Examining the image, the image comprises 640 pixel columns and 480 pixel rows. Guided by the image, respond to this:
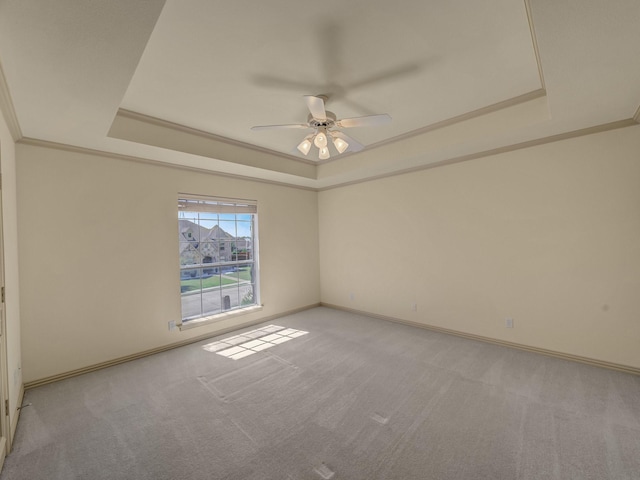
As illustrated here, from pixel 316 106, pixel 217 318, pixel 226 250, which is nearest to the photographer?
pixel 316 106

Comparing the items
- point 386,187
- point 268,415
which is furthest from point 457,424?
point 386,187

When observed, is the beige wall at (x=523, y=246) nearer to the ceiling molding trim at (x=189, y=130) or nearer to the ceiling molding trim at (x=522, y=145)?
the ceiling molding trim at (x=522, y=145)

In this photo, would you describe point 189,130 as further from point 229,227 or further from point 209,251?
point 209,251

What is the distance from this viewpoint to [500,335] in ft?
11.2

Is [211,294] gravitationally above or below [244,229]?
below

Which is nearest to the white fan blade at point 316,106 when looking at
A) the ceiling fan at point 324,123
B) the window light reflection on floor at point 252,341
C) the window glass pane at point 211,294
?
the ceiling fan at point 324,123

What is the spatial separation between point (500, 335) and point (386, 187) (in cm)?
262

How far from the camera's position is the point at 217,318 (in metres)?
4.00

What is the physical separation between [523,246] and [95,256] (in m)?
4.93

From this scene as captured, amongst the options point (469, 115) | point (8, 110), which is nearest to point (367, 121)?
point (469, 115)

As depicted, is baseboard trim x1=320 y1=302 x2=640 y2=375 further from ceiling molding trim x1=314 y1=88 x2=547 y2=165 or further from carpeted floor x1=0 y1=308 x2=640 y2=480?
ceiling molding trim x1=314 y1=88 x2=547 y2=165

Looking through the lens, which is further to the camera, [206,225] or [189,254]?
[206,225]

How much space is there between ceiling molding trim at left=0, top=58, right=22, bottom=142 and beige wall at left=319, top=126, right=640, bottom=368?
4.15m

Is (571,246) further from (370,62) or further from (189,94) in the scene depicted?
(189,94)
